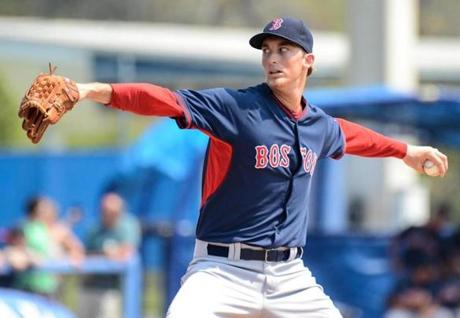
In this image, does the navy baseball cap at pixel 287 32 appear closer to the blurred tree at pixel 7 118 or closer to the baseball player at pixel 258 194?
the baseball player at pixel 258 194

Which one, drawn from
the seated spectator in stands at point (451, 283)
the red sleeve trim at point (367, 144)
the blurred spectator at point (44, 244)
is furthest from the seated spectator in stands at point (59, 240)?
the red sleeve trim at point (367, 144)

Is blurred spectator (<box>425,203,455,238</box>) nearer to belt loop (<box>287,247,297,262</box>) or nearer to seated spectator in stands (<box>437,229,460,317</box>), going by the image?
seated spectator in stands (<box>437,229,460,317</box>)

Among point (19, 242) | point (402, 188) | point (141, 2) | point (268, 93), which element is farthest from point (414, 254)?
point (141, 2)

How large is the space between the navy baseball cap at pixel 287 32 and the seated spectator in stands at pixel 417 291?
6.86m

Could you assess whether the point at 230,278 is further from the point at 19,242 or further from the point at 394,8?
the point at 394,8

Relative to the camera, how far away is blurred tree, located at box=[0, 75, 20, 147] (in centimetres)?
2652

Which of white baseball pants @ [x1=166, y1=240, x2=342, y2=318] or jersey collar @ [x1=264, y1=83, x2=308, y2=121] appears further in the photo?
jersey collar @ [x1=264, y1=83, x2=308, y2=121]

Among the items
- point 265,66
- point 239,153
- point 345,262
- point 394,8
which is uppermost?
point 394,8

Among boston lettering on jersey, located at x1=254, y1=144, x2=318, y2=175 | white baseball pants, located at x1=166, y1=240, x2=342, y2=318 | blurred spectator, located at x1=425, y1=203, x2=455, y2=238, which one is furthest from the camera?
blurred spectator, located at x1=425, y1=203, x2=455, y2=238

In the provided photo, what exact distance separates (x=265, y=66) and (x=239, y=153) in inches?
18.5

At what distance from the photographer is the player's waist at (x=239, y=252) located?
6.72 metres

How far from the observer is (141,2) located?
3047cm

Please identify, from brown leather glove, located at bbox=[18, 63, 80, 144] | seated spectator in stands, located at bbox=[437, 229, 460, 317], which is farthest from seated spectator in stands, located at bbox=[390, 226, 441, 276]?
brown leather glove, located at bbox=[18, 63, 80, 144]

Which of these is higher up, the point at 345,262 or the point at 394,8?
the point at 394,8
